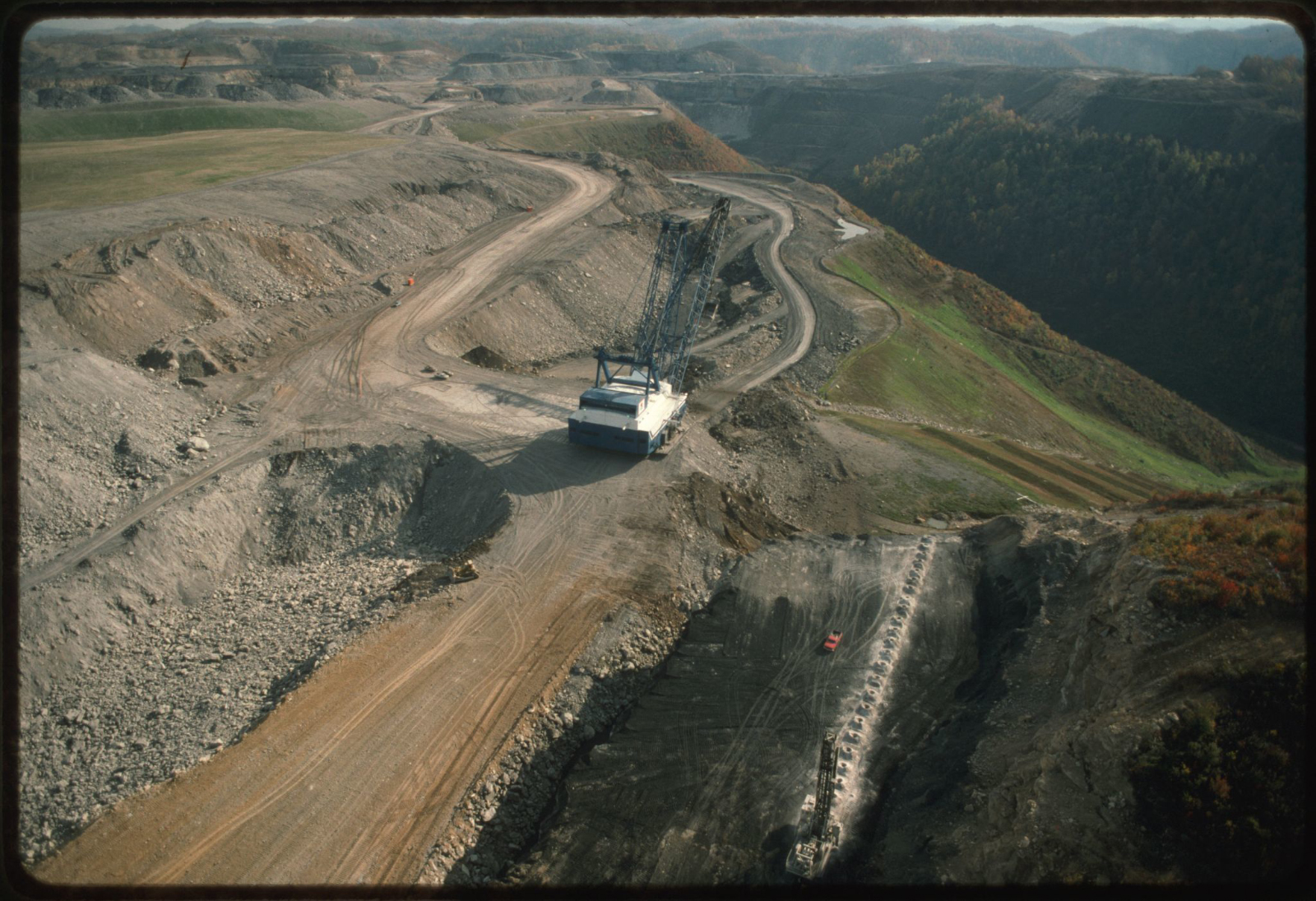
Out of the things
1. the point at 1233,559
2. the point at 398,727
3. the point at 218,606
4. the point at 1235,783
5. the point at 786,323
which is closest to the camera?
the point at 1235,783

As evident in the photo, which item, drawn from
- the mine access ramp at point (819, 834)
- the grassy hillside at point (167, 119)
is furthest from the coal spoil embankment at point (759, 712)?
the grassy hillside at point (167, 119)

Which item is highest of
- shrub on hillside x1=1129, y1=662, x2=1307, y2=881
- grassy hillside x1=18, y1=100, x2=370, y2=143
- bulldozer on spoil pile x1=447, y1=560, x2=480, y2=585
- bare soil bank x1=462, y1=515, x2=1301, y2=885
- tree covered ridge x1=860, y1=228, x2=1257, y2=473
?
grassy hillside x1=18, y1=100, x2=370, y2=143

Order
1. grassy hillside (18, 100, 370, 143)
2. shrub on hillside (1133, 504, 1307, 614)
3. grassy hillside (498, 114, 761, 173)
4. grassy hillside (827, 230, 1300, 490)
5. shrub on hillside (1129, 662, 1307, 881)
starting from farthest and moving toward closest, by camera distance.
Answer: grassy hillside (498, 114, 761, 173) < grassy hillside (18, 100, 370, 143) < grassy hillside (827, 230, 1300, 490) < shrub on hillside (1133, 504, 1307, 614) < shrub on hillside (1129, 662, 1307, 881)

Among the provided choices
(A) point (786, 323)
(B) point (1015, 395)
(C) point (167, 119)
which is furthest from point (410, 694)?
(C) point (167, 119)

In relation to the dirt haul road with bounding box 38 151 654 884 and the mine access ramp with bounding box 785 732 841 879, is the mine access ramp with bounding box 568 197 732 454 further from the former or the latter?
the mine access ramp with bounding box 785 732 841 879

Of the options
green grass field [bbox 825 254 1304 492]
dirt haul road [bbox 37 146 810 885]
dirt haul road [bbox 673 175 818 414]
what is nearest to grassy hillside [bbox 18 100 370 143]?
dirt haul road [bbox 673 175 818 414]

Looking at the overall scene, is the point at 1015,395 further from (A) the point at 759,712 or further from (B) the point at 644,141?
(B) the point at 644,141

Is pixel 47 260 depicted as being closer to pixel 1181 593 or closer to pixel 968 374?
pixel 1181 593
